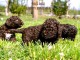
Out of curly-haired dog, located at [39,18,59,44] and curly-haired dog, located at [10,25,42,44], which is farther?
curly-haired dog, located at [10,25,42,44]

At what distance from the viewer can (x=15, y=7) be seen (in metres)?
39.8

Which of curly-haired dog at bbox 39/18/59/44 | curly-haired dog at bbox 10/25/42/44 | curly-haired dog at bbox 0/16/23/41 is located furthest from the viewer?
curly-haired dog at bbox 0/16/23/41

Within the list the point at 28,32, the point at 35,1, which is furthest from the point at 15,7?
the point at 28,32

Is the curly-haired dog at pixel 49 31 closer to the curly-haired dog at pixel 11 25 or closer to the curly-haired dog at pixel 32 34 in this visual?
the curly-haired dog at pixel 32 34

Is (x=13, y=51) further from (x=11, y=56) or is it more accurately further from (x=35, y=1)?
(x=35, y=1)

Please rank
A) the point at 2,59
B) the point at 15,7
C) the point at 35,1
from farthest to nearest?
the point at 15,7 < the point at 35,1 < the point at 2,59

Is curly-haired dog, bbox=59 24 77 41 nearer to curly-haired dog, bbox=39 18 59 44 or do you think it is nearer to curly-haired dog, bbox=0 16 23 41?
curly-haired dog, bbox=39 18 59 44

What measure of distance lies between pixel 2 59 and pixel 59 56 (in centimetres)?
97

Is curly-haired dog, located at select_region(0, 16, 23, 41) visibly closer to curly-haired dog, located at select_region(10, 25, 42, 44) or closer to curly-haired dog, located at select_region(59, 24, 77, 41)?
curly-haired dog, located at select_region(10, 25, 42, 44)

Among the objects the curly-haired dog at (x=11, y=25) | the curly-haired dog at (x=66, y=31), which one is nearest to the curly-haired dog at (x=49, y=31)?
the curly-haired dog at (x=66, y=31)

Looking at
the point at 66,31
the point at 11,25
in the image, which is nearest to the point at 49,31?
the point at 66,31

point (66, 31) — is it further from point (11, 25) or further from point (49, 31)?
point (11, 25)

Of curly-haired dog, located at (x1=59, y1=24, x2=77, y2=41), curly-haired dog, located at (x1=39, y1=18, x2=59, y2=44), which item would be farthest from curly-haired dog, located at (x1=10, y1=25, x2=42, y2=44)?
curly-haired dog, located at (x1=59, y1=24, x2=77, y2=41)

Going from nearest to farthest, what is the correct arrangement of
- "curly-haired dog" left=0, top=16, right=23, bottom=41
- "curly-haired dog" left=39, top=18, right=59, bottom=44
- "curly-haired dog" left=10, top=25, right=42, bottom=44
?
"curly-haired dog" left=39, top=18, right=59, bottom=44, "curly-haired dog" left=10, top=25, right=42, bottom=44, "curly-haired dog" left=0, top=16, right=23, bottom=41
